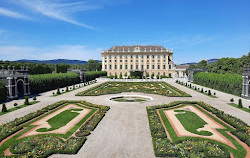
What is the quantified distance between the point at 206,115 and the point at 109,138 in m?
11.7

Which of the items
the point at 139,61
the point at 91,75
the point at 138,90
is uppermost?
the point at 139,61

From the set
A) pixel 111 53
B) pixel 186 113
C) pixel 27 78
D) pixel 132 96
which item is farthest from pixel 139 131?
pixel 111 53

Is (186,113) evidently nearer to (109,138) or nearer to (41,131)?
(109,138)

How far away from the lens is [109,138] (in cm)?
1211

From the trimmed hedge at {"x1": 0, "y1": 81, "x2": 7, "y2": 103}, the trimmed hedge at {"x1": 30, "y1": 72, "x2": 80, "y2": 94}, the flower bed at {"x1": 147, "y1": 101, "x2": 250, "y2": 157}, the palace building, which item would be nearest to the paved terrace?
the flower bed at {"x1": 147, "y1": 101, "x2": 250, "y2": 157}

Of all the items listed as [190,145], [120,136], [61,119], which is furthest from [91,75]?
[190,145]

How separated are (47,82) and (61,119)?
2305cm

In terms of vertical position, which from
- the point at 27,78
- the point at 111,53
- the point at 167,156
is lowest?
the point at 167,156

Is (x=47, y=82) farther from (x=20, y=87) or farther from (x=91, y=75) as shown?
(x=91, y=75)

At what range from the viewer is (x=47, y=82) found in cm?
3684

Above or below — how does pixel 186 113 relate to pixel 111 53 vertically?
below

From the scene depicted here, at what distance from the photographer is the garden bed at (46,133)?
399 inches

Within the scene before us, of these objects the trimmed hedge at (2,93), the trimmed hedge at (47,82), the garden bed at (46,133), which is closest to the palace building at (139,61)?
the trimmed hedge at (47,82)

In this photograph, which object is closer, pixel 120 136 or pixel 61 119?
pixel 120 136
